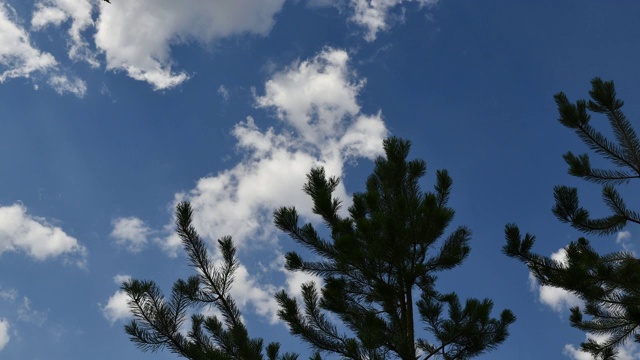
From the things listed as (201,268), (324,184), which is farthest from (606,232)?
(201,268)

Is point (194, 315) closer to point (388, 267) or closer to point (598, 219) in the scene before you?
point (388, 267)

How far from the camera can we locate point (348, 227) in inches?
301

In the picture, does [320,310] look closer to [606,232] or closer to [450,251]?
[450,251]

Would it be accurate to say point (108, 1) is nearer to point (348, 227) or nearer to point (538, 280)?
point (348, 227)

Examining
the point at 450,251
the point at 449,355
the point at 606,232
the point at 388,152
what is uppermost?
the point at 388,152

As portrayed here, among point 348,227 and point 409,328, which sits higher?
point 348,227

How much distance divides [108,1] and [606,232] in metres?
8.54

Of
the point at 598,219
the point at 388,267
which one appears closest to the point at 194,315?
the point at 388,267

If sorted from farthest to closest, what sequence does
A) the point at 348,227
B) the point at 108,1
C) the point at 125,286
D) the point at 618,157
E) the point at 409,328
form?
the point at 618,157 < the point at 348,227 < the point at 409,328 < the point at 125,286 < the point at 108,1

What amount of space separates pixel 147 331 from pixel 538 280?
6.04 m

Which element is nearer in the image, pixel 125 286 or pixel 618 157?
pixel 125 286

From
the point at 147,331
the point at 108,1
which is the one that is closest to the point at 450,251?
the point at 147,331

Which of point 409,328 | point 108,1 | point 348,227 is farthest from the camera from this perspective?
point 348,227

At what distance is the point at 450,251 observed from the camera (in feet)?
25.1
